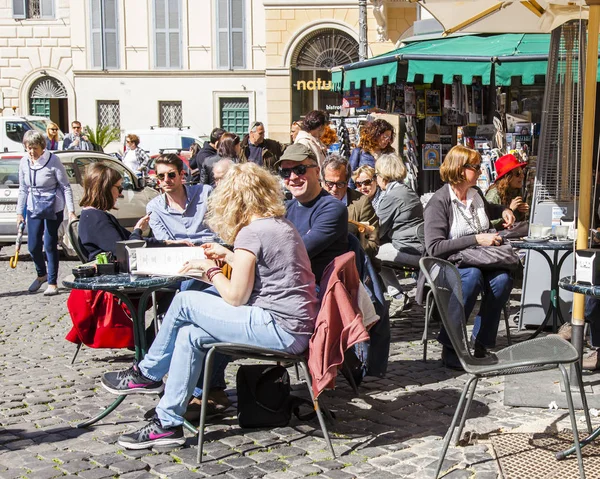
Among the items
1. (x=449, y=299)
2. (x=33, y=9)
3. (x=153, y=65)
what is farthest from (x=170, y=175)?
(x=33, y=9)

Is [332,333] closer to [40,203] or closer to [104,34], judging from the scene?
[40,203]

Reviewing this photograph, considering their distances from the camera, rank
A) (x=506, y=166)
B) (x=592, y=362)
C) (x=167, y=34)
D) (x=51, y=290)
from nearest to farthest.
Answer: (x=592, y=362)
(x=506, y=166)
(x=51, y=290)
(x=167, y=34)

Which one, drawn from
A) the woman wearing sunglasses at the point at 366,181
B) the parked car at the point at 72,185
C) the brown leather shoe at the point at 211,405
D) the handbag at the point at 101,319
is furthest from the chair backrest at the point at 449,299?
the parked car at the point at 72,185

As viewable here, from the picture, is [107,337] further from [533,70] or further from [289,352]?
[533,70]

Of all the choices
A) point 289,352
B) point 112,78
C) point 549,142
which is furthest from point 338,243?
point 112,78

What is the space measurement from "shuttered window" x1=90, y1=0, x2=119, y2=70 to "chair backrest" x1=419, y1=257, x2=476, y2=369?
3038 centimetres

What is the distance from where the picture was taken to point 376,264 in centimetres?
708

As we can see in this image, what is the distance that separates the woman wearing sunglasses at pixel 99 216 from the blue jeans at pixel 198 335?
4.63 feet

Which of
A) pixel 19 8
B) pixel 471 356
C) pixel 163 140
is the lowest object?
pixel 471 356

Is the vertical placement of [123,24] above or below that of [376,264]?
above

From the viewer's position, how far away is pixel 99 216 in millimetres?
6164

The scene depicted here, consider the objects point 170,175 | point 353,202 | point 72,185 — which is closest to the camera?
point 170,175

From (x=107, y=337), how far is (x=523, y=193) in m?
4.57

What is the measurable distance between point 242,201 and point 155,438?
4.05 ft
